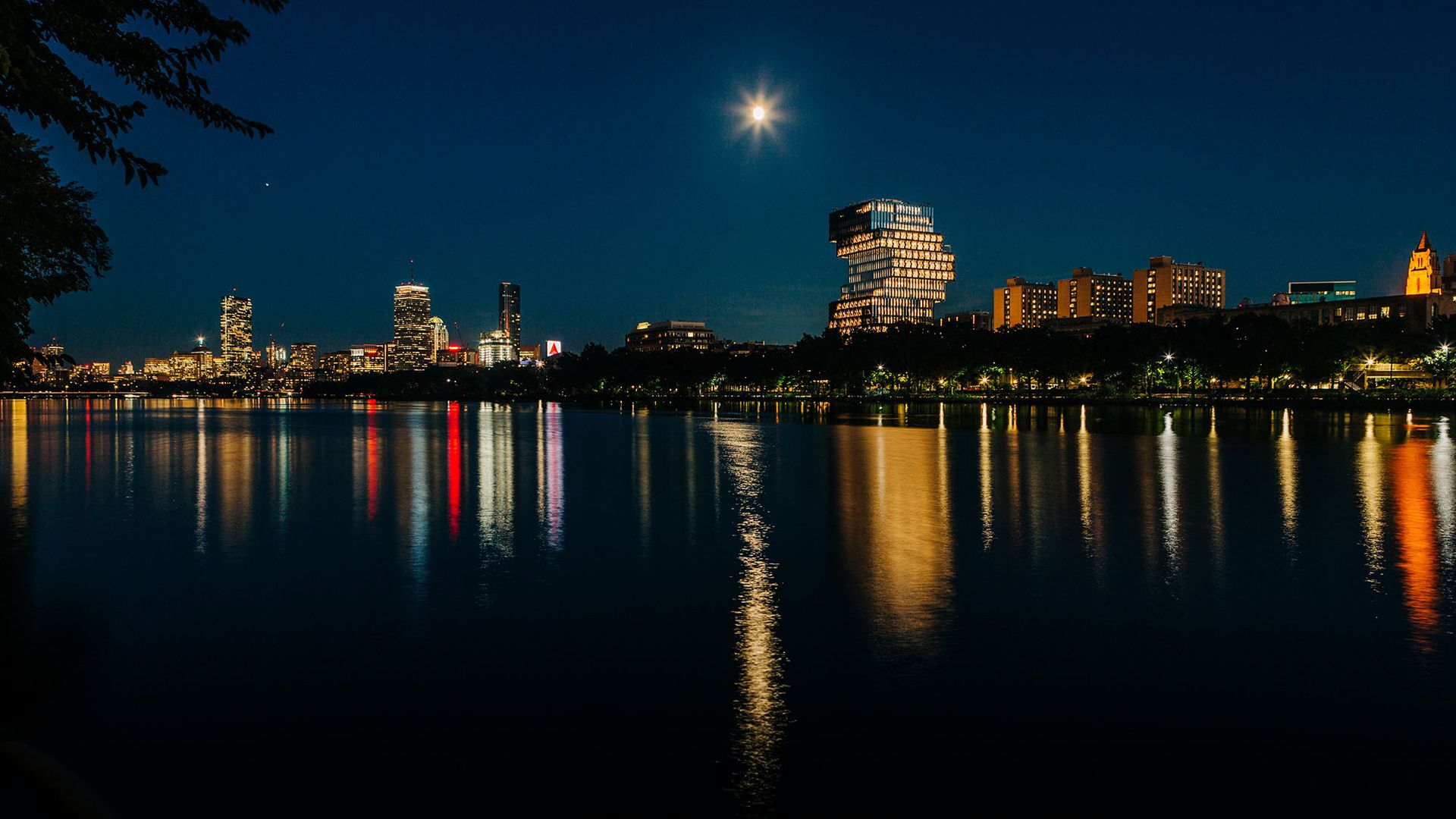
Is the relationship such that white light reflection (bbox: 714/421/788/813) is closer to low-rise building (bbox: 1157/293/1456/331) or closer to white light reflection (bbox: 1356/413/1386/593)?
white light reflection (bbox: 1356/413/1386/593)

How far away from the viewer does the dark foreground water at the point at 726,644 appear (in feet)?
24.2

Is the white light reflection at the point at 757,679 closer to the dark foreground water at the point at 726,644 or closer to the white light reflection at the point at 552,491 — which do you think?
the dark foreground water at the point at 726,644

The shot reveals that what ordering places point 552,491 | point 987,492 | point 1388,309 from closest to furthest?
1. point 987,492
2. point 552,491
3. point 1388,309

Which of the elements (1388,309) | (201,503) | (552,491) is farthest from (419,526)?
(1388,309)

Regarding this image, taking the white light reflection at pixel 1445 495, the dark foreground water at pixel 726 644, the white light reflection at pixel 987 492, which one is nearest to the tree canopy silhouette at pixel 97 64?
the dark foreground water at pixel 726 644

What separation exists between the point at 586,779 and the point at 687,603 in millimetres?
5643

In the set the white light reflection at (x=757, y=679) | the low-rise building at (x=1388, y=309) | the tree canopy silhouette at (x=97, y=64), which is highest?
the low-rise building at (x=1388, y=309)

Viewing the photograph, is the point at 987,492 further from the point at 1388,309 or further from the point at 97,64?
the point at 1388,309

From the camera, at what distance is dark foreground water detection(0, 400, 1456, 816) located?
739 centimetres

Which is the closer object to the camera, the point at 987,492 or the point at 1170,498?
the point at 1170,498

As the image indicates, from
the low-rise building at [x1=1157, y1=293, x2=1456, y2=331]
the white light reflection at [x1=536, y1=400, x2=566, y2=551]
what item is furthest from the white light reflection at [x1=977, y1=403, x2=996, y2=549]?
the low-rise building at [x1=1157, y1=293, x2=1456, y2=331]

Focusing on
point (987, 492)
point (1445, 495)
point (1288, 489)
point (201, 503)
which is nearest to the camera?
point (1445, 495)

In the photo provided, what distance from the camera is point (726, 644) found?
10.8 metres

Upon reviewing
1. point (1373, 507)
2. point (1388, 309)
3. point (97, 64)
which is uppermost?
point (1388, 309)
